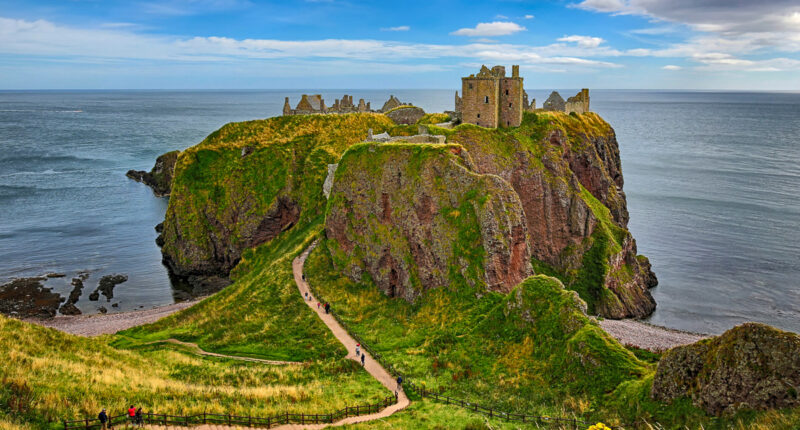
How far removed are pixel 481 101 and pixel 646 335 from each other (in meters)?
34.5

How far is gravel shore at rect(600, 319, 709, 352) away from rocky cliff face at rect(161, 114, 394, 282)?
39425 mm

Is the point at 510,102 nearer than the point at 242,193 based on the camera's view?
Yes

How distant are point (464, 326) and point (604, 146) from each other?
53657 millimetres

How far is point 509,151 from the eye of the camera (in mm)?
68938

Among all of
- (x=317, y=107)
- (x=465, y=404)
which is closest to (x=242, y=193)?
(x=317, y=107)

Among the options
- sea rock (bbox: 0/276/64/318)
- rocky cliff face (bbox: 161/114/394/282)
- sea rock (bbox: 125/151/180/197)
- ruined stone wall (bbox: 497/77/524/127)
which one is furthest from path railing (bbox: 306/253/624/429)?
sea rock (bbox: 125/151/180/197)

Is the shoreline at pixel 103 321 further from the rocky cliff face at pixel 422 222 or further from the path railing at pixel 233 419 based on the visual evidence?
the path railing at pixel 233 419

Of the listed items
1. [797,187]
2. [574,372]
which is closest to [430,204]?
[574,372]

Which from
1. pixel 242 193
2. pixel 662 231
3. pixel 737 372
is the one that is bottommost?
pixel 662 231

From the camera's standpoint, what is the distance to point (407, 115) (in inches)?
3452

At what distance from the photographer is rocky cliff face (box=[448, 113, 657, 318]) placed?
217 feet

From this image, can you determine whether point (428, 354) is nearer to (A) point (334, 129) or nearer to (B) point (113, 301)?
(B) point (113, 301)

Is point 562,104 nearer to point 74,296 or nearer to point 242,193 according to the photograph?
point 242,193

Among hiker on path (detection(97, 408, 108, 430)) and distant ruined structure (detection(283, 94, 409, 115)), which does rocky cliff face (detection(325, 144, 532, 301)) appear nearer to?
hiker on path (detection(97, 408, 108, 430))
